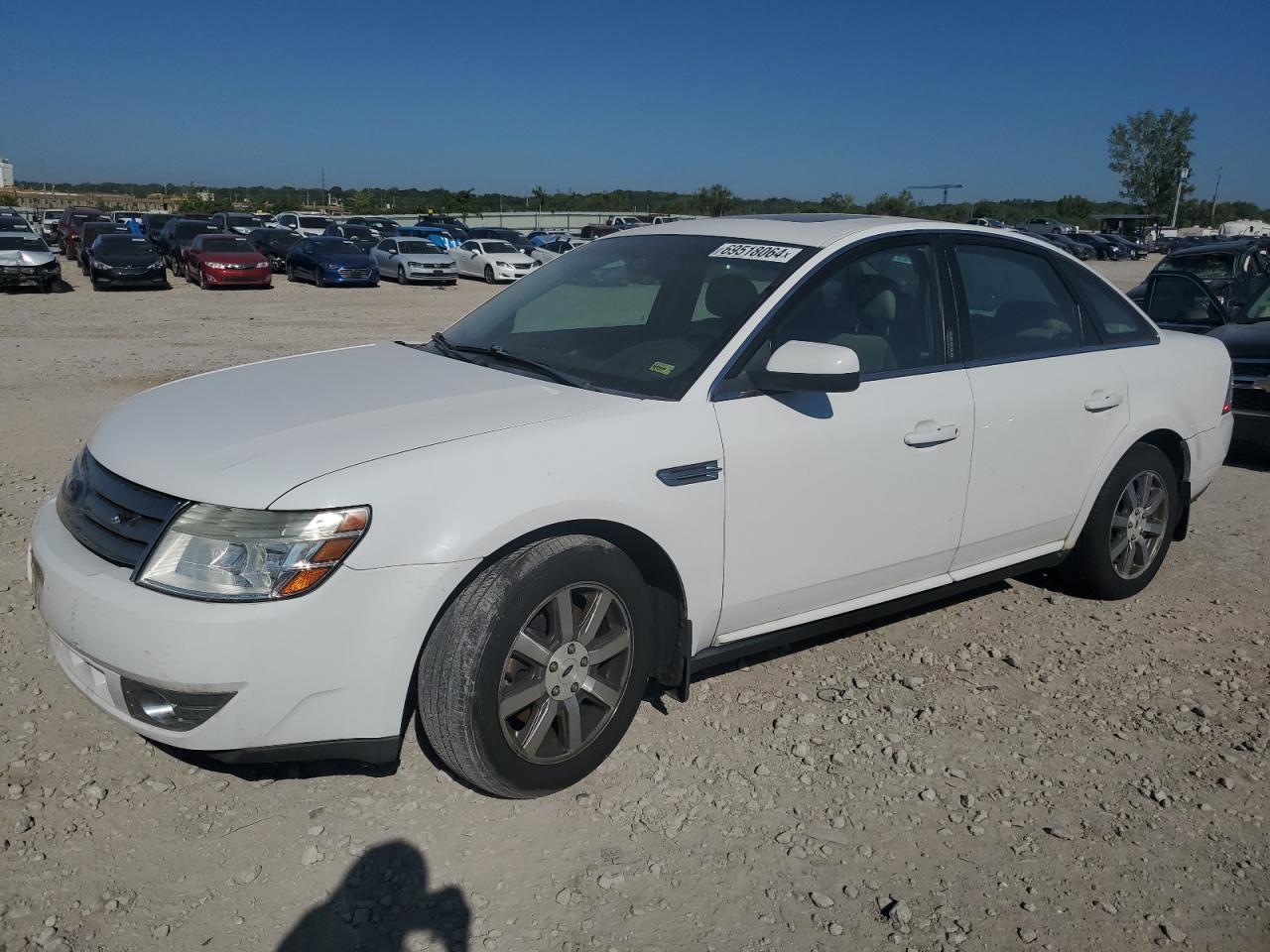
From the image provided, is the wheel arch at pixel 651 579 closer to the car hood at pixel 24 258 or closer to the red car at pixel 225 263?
the car hood at pixel 24 258

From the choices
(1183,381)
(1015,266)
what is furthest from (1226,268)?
(1015,266)

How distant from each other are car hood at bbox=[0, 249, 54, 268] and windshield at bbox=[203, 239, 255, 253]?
4.10 metres

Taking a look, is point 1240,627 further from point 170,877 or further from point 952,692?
point 170,877

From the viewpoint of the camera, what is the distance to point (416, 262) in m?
30.0

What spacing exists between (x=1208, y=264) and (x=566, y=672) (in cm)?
1087

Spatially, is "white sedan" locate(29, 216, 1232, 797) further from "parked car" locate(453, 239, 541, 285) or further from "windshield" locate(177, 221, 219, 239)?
"windshield" locate(177, 221, 219, 239)

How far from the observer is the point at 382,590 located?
275cm

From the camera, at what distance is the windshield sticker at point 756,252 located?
12.5 feet

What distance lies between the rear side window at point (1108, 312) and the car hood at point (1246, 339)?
309 cm

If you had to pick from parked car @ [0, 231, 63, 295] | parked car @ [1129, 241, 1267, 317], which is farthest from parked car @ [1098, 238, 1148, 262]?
parked car @ [0, 231, 63, 295]

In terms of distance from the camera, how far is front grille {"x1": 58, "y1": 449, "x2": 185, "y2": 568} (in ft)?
9.27

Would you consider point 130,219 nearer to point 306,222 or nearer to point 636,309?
point 306,222

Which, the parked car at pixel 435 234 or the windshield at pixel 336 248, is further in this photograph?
the parked car at pixel 435 234

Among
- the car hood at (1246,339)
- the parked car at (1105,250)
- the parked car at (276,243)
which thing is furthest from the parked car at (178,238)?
the parked car at (1105,250)
